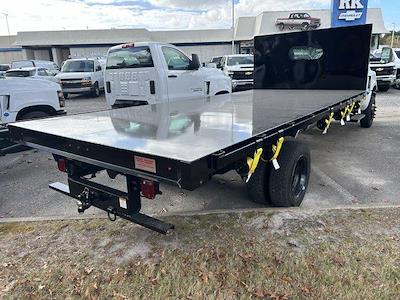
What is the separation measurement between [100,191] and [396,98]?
1524cm

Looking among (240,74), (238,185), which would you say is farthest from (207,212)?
(240,74)

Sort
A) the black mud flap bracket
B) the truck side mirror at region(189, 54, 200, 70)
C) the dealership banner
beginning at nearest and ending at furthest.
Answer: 1. the black mud flap bracket
2. the truck side mirror at region(189, 54, 200, 70)
3. the dealership banner

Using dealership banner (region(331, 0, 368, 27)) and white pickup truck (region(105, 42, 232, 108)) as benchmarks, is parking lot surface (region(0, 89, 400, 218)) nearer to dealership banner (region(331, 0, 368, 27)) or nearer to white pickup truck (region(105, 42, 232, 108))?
white pickup truck (region(105, 42, 232, 108))

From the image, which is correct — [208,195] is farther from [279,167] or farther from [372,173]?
[372,173]

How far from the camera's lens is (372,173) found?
5555 millimetres

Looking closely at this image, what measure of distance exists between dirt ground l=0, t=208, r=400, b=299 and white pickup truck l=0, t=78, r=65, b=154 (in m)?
2.89

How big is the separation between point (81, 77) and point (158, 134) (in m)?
15.5

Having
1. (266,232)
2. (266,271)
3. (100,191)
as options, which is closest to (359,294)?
(266,271)

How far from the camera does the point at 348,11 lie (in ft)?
49.7

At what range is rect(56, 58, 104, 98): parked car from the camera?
17203 mm

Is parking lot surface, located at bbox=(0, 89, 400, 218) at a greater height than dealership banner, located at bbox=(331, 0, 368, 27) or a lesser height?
lesser

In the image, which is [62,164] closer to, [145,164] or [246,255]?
[145,164]

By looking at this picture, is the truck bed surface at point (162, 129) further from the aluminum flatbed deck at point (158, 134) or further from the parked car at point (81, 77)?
the parked car at point (81, 77)

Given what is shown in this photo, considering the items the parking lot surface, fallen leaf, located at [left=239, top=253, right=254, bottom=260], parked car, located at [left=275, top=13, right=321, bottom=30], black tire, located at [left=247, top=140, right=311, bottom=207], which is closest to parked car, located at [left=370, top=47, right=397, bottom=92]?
the parking lot surface
